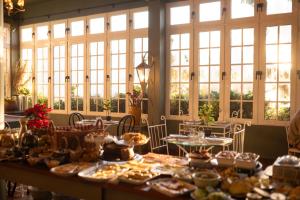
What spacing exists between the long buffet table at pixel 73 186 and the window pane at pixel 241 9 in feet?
15.5

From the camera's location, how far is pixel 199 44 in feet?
21.7

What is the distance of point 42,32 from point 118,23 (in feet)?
8.22

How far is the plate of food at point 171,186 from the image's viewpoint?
200 cm

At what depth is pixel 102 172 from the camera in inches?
96.0

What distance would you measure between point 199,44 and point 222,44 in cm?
48

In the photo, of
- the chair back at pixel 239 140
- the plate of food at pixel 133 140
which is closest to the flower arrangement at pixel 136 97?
the chair back at pixel 239 140

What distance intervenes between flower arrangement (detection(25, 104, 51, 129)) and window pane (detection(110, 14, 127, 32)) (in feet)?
14.8

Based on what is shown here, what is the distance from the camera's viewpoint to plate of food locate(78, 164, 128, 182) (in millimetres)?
2303

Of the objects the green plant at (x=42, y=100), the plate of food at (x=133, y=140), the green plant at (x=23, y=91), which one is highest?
the green plant at (x=23, y=91)

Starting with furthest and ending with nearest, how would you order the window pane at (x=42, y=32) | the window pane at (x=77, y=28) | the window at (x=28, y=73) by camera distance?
1. the window at (x=28, y=73)
2. the window pane at (x=42, y=32)
3. the window pane at (x=77, y=28)

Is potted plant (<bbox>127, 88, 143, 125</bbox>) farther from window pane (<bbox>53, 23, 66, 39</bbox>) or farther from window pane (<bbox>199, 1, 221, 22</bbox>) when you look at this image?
window pane (<bbox>53, 23, 66, 39</bbox>)

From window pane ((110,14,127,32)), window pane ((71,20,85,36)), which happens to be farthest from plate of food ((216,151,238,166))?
window pane ((71,20,85,36))

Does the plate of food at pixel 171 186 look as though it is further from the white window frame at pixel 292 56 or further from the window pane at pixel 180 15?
the window pane at pixel 180 15

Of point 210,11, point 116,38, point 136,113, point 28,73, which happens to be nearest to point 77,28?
point 116,38
